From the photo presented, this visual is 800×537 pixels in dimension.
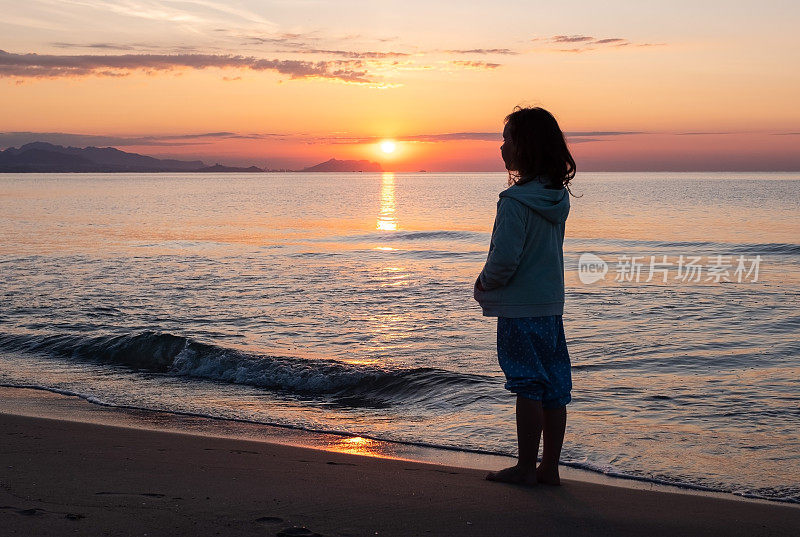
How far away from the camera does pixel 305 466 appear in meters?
4.99

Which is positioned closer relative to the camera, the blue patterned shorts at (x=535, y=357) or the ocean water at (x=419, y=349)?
the blue patterned shorts at (x=535, y=357)

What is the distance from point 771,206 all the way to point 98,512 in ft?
183

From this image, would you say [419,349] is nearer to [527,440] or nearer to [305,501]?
[527,440]

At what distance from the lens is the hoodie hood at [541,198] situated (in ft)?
13.3

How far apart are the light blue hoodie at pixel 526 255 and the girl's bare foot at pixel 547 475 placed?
3.17 ft

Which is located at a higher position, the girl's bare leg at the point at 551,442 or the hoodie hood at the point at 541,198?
the hoodie hood at the point at 541,198

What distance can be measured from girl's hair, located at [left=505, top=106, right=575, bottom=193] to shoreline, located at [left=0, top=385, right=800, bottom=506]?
2129 millimetres

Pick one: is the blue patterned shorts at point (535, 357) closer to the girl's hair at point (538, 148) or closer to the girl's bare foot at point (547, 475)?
the girl's bare foot at point (547, 475)

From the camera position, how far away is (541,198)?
13.5 feet

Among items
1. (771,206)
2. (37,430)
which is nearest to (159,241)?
(37,430)

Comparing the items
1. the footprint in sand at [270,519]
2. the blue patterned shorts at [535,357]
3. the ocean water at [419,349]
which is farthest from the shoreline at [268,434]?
the footprint in sand at [270,519]

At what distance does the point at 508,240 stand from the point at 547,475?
1.48m

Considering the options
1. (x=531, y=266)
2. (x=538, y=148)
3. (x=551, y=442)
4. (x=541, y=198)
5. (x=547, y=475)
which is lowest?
(x=547, y=475)

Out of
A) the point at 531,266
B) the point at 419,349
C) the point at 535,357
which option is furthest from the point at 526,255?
the point at 419,349
